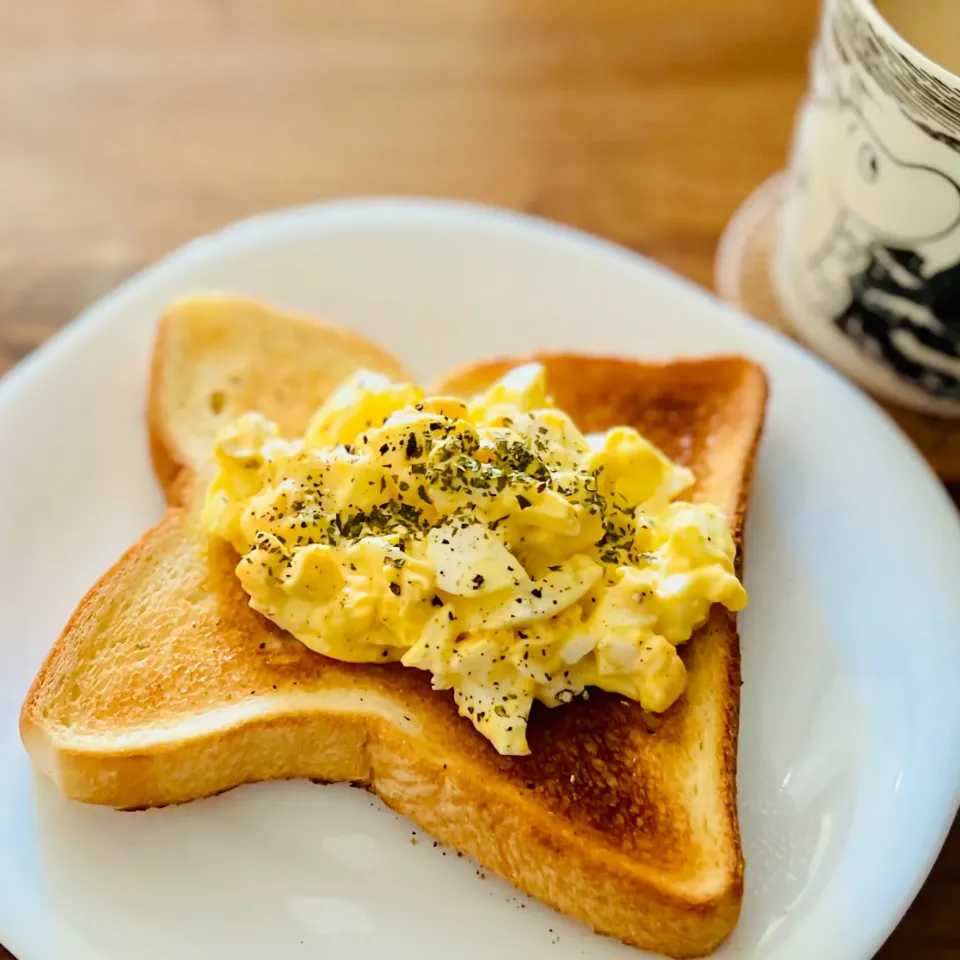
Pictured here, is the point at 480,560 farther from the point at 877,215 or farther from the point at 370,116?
the point at 370,116

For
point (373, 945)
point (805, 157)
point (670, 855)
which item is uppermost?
point (805, 157)

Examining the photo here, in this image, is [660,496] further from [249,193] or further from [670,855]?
[249,193]

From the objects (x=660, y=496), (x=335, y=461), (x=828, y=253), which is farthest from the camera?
(x=828, y=253)

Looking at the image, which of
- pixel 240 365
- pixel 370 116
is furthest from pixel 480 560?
pixel 370 116

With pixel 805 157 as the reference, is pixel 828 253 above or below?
below

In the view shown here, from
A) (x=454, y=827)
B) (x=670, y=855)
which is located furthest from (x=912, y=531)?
(x=454, y=827)

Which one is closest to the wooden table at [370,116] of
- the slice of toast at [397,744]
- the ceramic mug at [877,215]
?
the ceramic mug at [877,215]

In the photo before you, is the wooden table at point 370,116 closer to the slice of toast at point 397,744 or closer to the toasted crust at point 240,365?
the toasted crust at point 240,365
